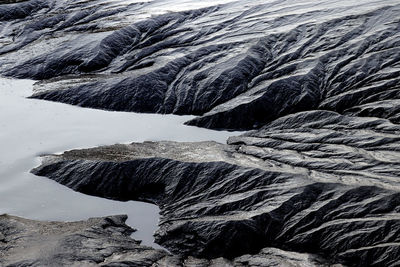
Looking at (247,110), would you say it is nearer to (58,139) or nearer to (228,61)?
(228,61)

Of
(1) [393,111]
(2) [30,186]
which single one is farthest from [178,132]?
(1) [393,111]

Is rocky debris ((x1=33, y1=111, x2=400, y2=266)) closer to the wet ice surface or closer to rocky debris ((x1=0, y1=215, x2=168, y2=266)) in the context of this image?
the wet ice surface

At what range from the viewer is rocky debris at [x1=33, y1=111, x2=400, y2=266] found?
5941mm

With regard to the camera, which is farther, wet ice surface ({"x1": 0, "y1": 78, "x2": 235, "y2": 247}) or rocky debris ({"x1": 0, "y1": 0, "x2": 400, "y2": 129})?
rocky debris ({"x1": 0, "y1": 0, "x2": 400, "y2": 129})

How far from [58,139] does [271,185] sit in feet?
11.5

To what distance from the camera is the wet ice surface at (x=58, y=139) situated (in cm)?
695

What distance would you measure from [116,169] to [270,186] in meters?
1.97

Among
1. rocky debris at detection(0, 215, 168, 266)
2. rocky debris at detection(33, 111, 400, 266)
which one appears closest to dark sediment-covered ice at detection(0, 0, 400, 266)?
rocky debris at detection(33, 111, 400, 266)

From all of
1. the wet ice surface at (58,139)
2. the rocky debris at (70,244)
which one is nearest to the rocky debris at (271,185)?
the wet ice surface at (58,139)

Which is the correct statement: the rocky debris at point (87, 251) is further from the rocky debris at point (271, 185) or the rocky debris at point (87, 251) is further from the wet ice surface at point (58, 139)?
the wet ice surface at point (58, 139)

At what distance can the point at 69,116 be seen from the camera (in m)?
9.56

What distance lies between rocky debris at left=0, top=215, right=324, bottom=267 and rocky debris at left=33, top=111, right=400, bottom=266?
0.23 m

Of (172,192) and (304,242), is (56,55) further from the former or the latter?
(304,242)

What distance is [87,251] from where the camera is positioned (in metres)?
5.77
